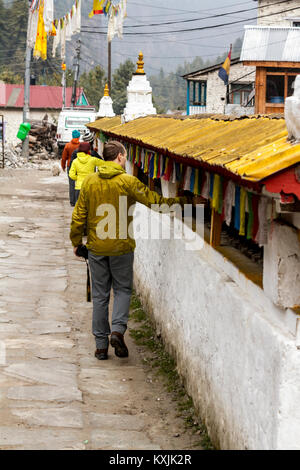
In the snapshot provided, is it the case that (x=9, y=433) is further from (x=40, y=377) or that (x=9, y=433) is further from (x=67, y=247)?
(x=67, y=247)

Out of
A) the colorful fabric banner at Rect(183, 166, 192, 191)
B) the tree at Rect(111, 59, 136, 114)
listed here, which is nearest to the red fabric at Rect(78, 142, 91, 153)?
the colorful fabric banner at Rect(183, 166, 192, 191)

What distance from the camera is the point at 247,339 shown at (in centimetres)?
400

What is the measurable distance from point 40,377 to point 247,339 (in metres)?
2.48

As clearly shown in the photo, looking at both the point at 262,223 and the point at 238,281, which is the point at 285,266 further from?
the point at 238,281

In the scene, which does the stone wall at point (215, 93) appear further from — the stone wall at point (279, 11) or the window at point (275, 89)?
the window at point (275, 89)

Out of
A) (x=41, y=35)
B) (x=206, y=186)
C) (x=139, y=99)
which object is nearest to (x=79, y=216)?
(x=206, y=186)

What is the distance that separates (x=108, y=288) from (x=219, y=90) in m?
38.4

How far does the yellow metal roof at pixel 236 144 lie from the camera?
121 inches

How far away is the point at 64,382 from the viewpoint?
5906mm

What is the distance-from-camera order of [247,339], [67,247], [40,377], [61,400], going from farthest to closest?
[67,247] → [40,377] → [61,400] → [247,339]

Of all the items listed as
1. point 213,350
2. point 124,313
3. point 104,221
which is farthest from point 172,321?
point 213,350

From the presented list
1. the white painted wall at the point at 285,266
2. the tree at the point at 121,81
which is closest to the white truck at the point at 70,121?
the white painted wall at the point at 285,266

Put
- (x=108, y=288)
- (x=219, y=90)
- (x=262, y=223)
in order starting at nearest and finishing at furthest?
(x=262, y=223)
(x=108, y=288)
(x=219, y=90)

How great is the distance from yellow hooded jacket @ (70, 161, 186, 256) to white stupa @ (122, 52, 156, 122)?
556cm
